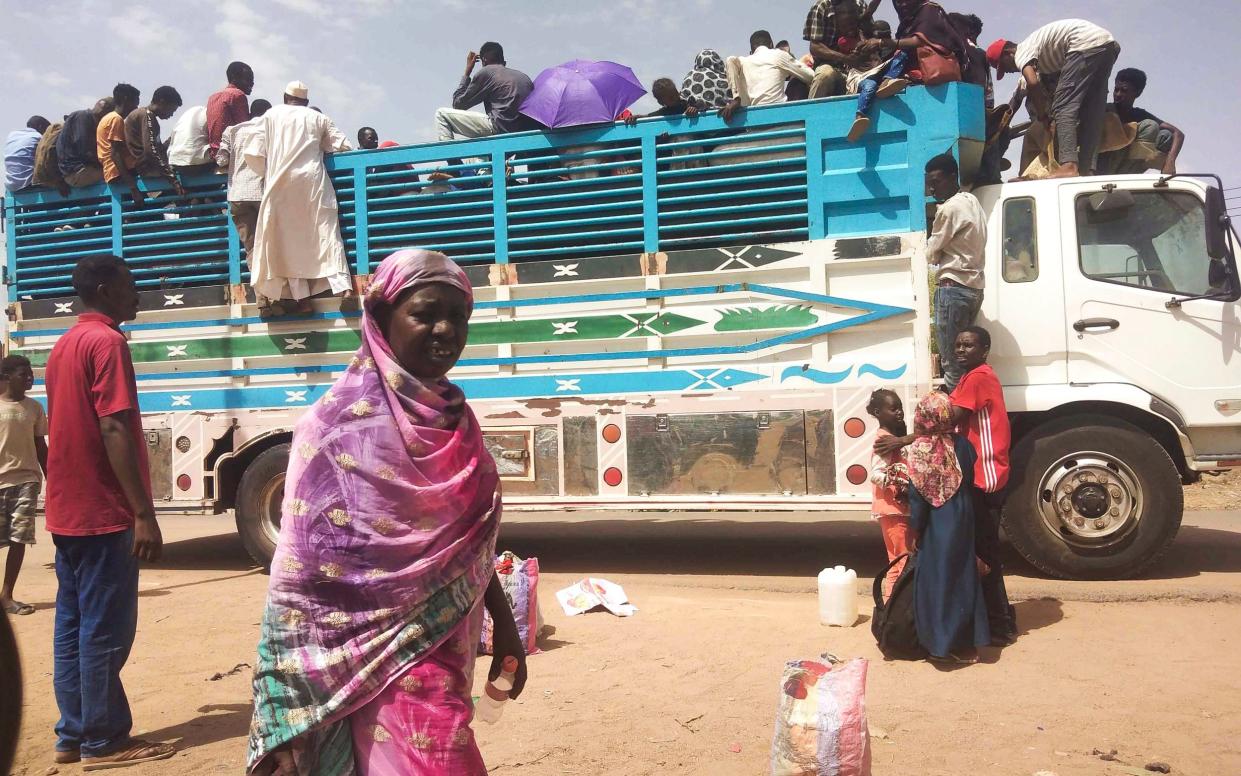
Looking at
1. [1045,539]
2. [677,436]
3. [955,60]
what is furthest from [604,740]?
[955,60]

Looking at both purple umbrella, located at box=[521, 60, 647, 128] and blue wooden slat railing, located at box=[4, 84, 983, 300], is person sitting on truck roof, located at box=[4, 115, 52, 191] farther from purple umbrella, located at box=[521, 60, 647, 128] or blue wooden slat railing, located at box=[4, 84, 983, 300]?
purple umbrella, located at box=[521, 60, 647, 128]

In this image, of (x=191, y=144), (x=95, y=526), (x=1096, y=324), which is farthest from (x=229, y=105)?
(x=1096, y=324)

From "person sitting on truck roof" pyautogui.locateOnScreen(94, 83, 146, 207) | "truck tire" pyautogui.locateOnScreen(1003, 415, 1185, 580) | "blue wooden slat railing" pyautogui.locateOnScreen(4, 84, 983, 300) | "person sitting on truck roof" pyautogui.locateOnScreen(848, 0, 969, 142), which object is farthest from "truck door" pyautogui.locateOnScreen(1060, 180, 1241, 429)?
"person sitting on truck roof" pyautogui.locateOnScreen(94, 83, 146, 207)

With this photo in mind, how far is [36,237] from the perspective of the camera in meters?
7.31

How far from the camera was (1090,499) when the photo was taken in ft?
17.9

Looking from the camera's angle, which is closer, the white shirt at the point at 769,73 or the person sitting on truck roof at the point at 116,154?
the white shirt at the point at 769,73

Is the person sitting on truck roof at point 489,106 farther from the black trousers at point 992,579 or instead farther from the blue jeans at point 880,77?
the black trousers at point 992,579

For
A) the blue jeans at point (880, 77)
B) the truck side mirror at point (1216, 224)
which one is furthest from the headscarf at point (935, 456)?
the truck side mirror at point (1216, 224)

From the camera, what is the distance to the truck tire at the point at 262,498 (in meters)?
6.65

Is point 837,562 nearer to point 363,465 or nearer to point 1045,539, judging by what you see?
point 1045,539

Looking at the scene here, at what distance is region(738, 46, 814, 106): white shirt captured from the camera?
6266 mm

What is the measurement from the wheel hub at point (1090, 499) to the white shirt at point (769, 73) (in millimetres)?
2929

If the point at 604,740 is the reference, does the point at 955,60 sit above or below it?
above

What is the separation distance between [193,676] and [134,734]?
0.74m
